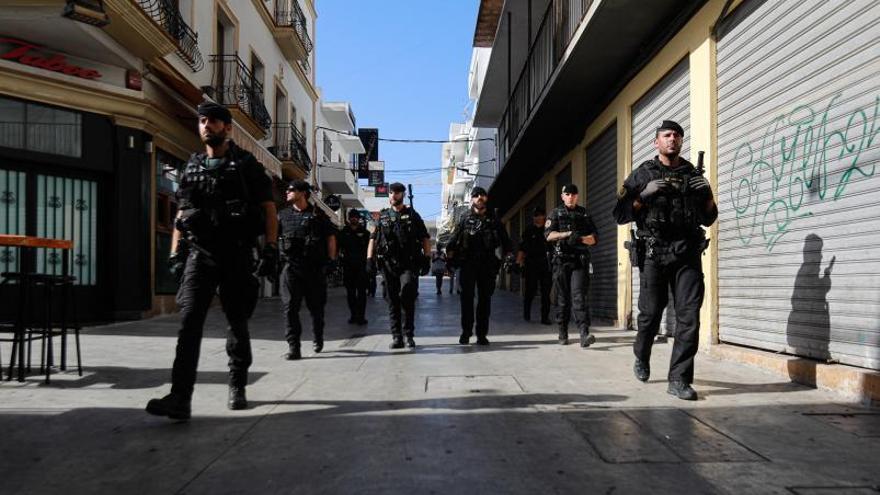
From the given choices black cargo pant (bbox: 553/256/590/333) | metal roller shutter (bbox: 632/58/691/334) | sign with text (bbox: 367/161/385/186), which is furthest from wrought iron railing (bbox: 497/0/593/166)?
sign with text (bbox: 367/161/385/186)

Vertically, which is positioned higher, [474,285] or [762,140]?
[762,140]

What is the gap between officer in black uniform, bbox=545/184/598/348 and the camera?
272 inches

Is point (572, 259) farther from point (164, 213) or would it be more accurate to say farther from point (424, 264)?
point (164, 213)

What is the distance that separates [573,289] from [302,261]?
2.94m

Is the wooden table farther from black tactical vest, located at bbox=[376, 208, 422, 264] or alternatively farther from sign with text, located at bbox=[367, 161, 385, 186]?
sign with text, located at bbox=[367, 161, 385, 186]

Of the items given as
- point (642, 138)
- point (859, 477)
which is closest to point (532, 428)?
point (859, 477)

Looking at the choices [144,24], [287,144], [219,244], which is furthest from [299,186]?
[287,144]

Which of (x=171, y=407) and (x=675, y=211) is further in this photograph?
(x=675, y=211)

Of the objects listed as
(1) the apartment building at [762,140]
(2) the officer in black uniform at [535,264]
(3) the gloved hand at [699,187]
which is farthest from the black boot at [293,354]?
(2) the officer in black uniform at [535,264]

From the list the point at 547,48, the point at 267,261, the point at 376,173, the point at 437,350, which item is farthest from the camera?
the point at 376,173

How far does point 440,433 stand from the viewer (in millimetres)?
3340

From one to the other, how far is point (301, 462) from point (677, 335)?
2.69 metres

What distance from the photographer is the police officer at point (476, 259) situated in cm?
723

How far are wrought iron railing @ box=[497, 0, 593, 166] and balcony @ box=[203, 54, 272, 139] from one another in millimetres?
6333
